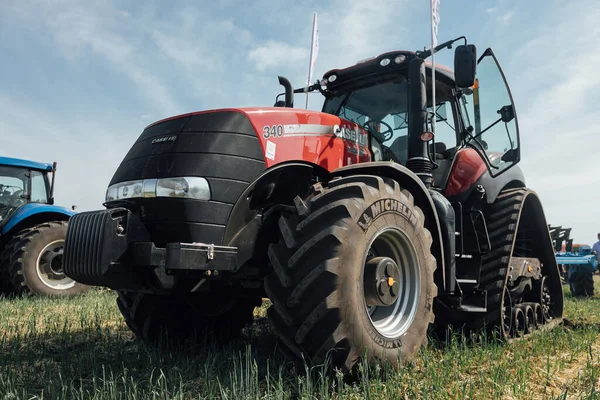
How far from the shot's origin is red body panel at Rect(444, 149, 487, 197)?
178 inches

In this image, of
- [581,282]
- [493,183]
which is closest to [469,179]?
[493,183]

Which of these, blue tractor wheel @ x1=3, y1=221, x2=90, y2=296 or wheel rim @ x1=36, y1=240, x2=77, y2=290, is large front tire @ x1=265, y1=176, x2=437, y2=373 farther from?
wheel rim @ x1=36, y1=240, x2=77, y2=290

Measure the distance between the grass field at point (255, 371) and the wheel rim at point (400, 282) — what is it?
0.98ft

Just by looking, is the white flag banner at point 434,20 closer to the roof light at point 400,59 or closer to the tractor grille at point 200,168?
the roof light at point 400,59

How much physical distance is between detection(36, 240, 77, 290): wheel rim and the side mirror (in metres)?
7.02

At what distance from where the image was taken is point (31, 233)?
8031 millimetres

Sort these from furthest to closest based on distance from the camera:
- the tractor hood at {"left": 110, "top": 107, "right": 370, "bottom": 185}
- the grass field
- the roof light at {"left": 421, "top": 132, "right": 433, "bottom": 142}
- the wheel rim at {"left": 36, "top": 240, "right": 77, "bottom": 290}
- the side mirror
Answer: the wheel rim at {"left": 36, "top": 240, "right": 77, "bottom": 290} → the roof light at {"left": 421, "top": 132, "right": 433, "bottom": 142} → the side mirror → the tractor hood at {"left": 110, "top": 107, "right": 370, "bottom": 185} → the grass field

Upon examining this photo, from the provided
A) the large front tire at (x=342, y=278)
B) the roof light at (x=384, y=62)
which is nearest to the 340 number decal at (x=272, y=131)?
the large front tire at (x=342, y=278)

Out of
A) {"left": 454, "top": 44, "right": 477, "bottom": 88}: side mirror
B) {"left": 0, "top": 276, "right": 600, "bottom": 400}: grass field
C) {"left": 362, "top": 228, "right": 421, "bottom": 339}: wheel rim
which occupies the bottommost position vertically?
{"left": 0, "top": 276, "right": 600, "bottom": 400}: grass field

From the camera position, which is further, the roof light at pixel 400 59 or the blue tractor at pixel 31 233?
the blue tractor at pixel 31 233

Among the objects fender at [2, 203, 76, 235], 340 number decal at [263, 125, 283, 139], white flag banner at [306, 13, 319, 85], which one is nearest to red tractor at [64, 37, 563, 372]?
340 number decal at [263, 125, 283, 139]

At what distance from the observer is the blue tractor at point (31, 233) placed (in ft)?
25.8

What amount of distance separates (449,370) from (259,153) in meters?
1.74

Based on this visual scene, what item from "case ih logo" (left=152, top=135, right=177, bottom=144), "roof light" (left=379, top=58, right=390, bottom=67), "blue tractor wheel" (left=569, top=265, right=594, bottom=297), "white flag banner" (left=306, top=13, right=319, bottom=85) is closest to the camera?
"case ih logo" (left=152, top=135, right=177, bottom=144)
